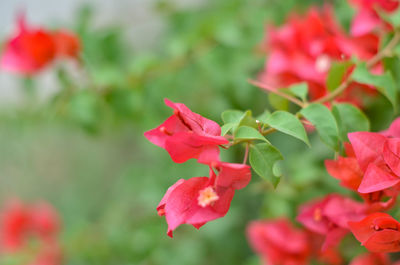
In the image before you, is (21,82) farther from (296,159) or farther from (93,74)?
(296,159)

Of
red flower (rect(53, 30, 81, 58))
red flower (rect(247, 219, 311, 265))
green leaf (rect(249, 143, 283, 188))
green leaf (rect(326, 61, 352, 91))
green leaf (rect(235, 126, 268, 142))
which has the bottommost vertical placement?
red flower (rect(247, 219, 311, 265))

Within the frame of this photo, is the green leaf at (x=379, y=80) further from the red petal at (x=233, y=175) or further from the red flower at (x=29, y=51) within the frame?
the red flower at (x=29, y=51)

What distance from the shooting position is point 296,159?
84cm

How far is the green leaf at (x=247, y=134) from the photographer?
0.35m

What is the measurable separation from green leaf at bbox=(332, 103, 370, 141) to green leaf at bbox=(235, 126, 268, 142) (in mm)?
138

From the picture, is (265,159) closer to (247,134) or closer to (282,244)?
(247,134)

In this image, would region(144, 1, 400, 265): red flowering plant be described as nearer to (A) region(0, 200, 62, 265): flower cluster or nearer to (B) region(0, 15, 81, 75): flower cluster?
(B) region(0, 15, 81, 75): flower cluster

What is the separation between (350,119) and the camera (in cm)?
46

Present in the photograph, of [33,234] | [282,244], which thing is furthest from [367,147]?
[33,234]

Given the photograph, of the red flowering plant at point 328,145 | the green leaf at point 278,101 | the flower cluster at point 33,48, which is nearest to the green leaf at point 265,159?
the red flowering plant at point 328,145

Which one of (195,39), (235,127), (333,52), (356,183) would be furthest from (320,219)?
(195,39)

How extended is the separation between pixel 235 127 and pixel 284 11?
0.68 m

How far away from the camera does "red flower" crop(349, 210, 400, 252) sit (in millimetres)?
373

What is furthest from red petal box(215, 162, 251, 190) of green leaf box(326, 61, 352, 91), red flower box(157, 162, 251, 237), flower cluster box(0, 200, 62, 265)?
flower cluster box(0, 200, 62, 265)
